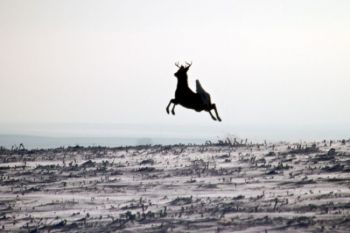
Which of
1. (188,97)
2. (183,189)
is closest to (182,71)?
(188,97)

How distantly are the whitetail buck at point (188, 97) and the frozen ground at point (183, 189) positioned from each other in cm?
475

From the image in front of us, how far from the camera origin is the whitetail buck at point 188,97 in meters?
11.2

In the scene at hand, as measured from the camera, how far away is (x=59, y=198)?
19.5 metres

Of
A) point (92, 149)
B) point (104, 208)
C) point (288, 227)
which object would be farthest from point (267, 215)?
point (92, 149)

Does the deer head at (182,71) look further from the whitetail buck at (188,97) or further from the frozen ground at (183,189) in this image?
the frozen ground at (183,189)

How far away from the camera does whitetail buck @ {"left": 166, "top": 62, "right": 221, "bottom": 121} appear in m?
11.2

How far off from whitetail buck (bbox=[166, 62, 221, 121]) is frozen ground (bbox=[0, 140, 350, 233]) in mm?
4754

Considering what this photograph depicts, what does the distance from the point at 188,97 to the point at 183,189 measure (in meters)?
8.88

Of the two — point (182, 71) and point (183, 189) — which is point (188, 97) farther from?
point (183, 189)


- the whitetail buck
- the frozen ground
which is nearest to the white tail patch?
the whitetail buck

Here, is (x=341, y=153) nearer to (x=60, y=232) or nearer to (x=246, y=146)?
(x=246, y=146)

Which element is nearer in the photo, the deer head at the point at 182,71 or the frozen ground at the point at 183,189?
the deer head at the point at 182,71

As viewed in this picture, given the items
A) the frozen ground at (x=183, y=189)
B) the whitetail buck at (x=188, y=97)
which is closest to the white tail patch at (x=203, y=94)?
the whitetail buck at (x=188, y=97)

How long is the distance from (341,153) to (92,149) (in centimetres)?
1243
